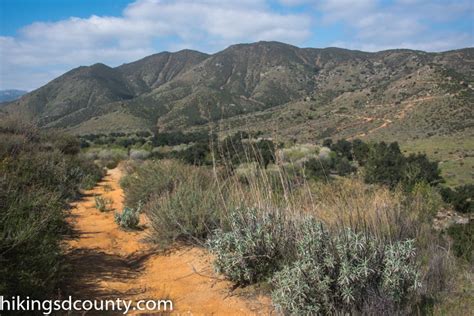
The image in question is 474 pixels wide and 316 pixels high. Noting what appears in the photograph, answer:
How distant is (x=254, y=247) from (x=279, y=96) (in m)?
101

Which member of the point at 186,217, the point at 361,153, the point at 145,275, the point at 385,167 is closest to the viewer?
the point at 145,275

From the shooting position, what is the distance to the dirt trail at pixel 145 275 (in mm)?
4324

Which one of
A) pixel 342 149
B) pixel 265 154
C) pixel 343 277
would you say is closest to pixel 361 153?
pixel 342 149

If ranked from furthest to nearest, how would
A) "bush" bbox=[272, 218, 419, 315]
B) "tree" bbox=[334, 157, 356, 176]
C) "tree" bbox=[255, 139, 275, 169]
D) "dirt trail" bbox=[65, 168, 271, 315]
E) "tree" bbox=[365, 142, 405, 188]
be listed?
"tree" bbox=[334, 157, 356, 176] < "tree" bbox=[365, 142, 405, 188] < "tree" bbox=[255, 139, 275, 169] < "dirt trail" bbox=[65, 168, 271, 315] < "bush" bbox=[272, 218, 419, 315]

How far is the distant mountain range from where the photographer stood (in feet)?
126

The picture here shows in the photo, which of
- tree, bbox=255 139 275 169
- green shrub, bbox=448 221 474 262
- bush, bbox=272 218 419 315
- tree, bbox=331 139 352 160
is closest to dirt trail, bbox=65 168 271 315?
bush, bbox=272 218 419 315

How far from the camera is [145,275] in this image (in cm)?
527

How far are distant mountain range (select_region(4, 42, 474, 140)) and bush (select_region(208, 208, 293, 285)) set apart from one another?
114cm

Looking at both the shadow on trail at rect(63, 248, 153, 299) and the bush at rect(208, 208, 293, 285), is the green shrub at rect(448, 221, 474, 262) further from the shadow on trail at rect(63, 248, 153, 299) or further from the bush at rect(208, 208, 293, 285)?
the shadow on trail at rect(63, 248, 153, 299)

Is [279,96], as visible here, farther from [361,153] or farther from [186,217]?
[186,217]

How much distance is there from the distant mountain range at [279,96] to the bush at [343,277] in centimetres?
154

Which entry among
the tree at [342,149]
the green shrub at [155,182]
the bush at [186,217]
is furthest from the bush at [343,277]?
the tree at [342,149]

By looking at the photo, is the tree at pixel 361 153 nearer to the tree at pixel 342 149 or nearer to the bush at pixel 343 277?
the tree at pixel 342 149

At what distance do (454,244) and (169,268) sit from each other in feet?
17.1
